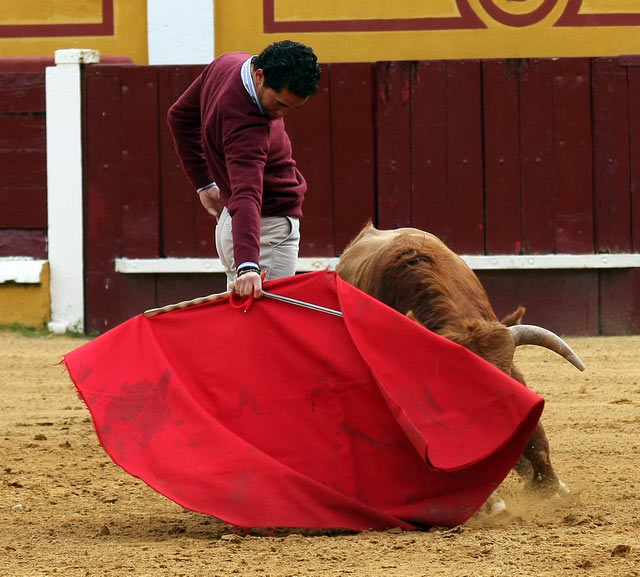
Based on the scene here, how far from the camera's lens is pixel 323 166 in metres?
7.57

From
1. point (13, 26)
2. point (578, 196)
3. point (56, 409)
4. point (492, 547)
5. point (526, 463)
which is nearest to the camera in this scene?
point (492, 547)

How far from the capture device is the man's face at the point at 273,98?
10.5 feet

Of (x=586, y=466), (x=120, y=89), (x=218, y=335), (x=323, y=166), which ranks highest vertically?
(x=120, y=89)

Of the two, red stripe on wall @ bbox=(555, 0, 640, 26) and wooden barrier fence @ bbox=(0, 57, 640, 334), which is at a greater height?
red stripe on wall @ bbox=(555, 0, 640, 26)

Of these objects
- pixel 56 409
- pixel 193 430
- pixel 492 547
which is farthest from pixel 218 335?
pixel 56 409

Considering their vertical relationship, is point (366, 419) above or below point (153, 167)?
below

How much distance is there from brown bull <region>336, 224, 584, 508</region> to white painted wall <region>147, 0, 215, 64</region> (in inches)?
160

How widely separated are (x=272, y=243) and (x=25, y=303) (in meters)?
4.35

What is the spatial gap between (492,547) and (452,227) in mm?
4824

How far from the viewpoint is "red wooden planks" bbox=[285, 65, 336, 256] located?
7562mm

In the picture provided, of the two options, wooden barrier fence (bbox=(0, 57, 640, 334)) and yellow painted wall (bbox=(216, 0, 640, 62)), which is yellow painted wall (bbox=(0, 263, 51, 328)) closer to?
wooden barrier fence (bbox=(0, 57, 640, 334))

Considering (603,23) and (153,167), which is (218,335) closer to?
(153,167)

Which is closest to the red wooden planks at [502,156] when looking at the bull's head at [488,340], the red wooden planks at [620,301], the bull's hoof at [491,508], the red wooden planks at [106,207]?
the red wooden planks at [620,301]

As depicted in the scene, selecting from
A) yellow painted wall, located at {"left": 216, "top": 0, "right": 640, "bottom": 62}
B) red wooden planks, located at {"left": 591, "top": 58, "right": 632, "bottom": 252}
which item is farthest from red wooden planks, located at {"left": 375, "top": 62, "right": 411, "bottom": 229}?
red wooden planks, located at {"left": 591, "top": 58, "right": 632, "bottom": 252}
